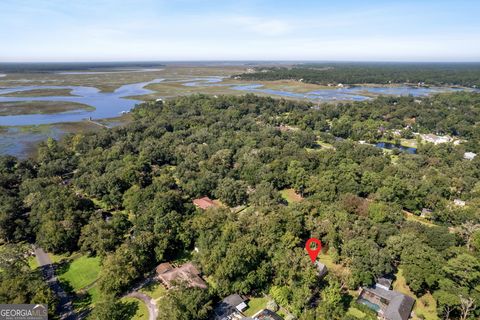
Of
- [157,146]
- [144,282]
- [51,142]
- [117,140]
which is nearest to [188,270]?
[144,282]

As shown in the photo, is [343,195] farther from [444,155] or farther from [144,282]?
[444,155]

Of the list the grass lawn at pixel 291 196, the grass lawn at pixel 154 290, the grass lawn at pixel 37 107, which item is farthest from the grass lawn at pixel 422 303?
the grass lawn at pixel 37 107

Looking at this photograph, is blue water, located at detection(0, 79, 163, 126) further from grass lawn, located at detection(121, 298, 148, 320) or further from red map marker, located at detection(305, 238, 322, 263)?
red map marker, located at detection(305, 238, 322, 263)

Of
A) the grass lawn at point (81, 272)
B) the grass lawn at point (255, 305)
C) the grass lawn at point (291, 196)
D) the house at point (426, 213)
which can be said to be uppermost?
the grass lawn at point (291, 196)

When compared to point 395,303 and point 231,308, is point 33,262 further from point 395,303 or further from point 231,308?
point 395,303

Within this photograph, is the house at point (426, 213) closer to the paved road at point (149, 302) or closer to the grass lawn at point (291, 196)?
the grass lawn at point (291, 196)

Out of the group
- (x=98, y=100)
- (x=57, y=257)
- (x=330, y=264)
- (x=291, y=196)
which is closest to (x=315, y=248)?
(x=330, y=264)

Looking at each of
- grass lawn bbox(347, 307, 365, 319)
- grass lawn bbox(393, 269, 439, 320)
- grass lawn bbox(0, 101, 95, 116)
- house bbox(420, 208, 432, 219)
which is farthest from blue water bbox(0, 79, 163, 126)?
grass lawn bbox(393, 269, 439, 320)
